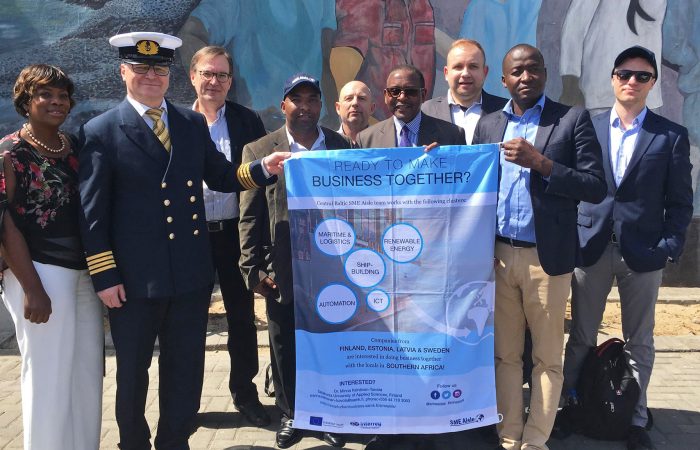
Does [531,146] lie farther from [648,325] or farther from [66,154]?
[66,154]

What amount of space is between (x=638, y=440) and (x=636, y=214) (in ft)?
4.60

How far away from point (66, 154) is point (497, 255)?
2373mm

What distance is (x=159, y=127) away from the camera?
315cm

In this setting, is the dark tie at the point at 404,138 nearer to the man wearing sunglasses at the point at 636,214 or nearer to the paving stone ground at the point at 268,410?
the man wearing sunglasses at the point at 636,214

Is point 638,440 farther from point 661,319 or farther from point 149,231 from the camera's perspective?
point 661,319

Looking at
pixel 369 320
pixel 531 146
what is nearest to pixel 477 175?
pixel 531 146

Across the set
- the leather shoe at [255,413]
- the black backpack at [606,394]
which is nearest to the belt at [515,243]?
the black backpack at [606,394]

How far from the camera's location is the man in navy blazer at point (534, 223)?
10.5 feet

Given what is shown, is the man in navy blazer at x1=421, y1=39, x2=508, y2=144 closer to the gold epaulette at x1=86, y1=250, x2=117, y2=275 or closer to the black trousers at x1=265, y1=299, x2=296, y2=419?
the black trousers at x1=265, y1=299, x2=296, y2=419

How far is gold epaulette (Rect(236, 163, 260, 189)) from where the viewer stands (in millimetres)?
3381

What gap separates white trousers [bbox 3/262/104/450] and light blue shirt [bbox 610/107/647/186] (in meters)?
3.08

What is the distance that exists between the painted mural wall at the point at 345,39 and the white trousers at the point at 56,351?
4.83 metres

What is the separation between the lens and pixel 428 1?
759 centimetres

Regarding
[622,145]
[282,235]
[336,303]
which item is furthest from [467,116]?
[336,303]
